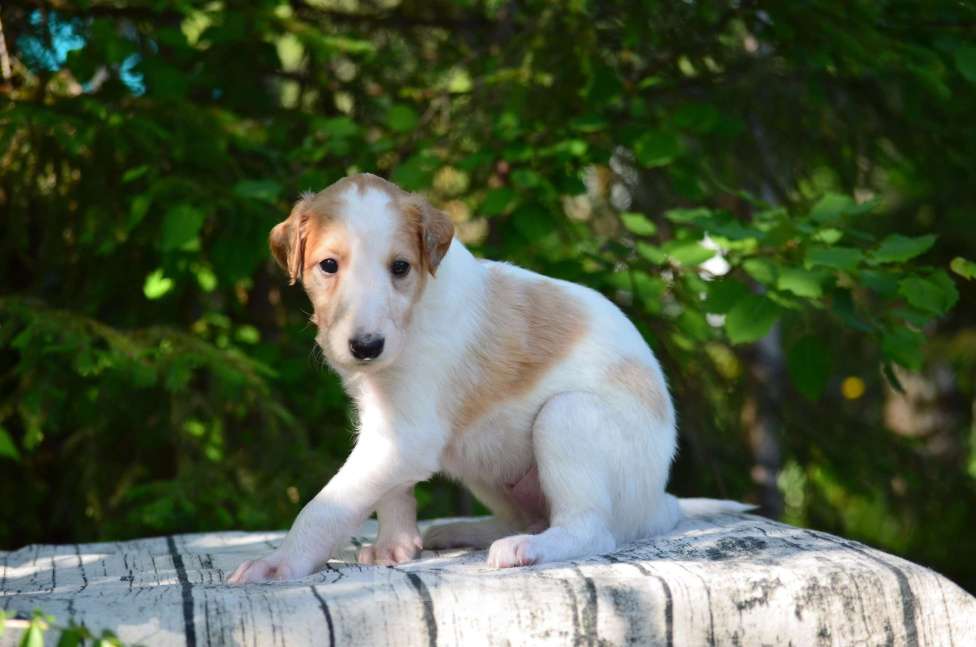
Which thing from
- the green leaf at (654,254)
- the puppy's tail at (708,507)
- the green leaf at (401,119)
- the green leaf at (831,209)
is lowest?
the puppy's tail at (708,507)

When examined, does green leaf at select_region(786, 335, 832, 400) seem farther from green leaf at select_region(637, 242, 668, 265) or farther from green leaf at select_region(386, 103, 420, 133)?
green leaf at select_region(386, 103, 420, 133)

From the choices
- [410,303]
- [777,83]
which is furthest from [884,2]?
[410,303]

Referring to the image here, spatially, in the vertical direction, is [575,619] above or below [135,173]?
below

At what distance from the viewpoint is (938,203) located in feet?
37.7

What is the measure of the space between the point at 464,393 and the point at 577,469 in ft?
1.58

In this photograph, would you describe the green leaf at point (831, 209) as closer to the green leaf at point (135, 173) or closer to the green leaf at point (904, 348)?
the green leaf at point (904, 348)

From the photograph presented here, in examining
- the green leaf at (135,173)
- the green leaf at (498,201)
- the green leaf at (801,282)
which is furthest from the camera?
the green leaf at (135,173)

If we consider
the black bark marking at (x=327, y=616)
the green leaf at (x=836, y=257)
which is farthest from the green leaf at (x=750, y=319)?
the black bark marking at (x=327, y=616)

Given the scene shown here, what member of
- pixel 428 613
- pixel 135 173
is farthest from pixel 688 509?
pixel 135 173

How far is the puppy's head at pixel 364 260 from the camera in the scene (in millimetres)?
3562

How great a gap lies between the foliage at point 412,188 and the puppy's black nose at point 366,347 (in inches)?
74.4

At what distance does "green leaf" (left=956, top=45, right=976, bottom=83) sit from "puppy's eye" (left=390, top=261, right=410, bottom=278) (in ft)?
9.84

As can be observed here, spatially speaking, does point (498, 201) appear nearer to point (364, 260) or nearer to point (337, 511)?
point (364, 260)

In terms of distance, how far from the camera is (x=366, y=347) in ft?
11.5
